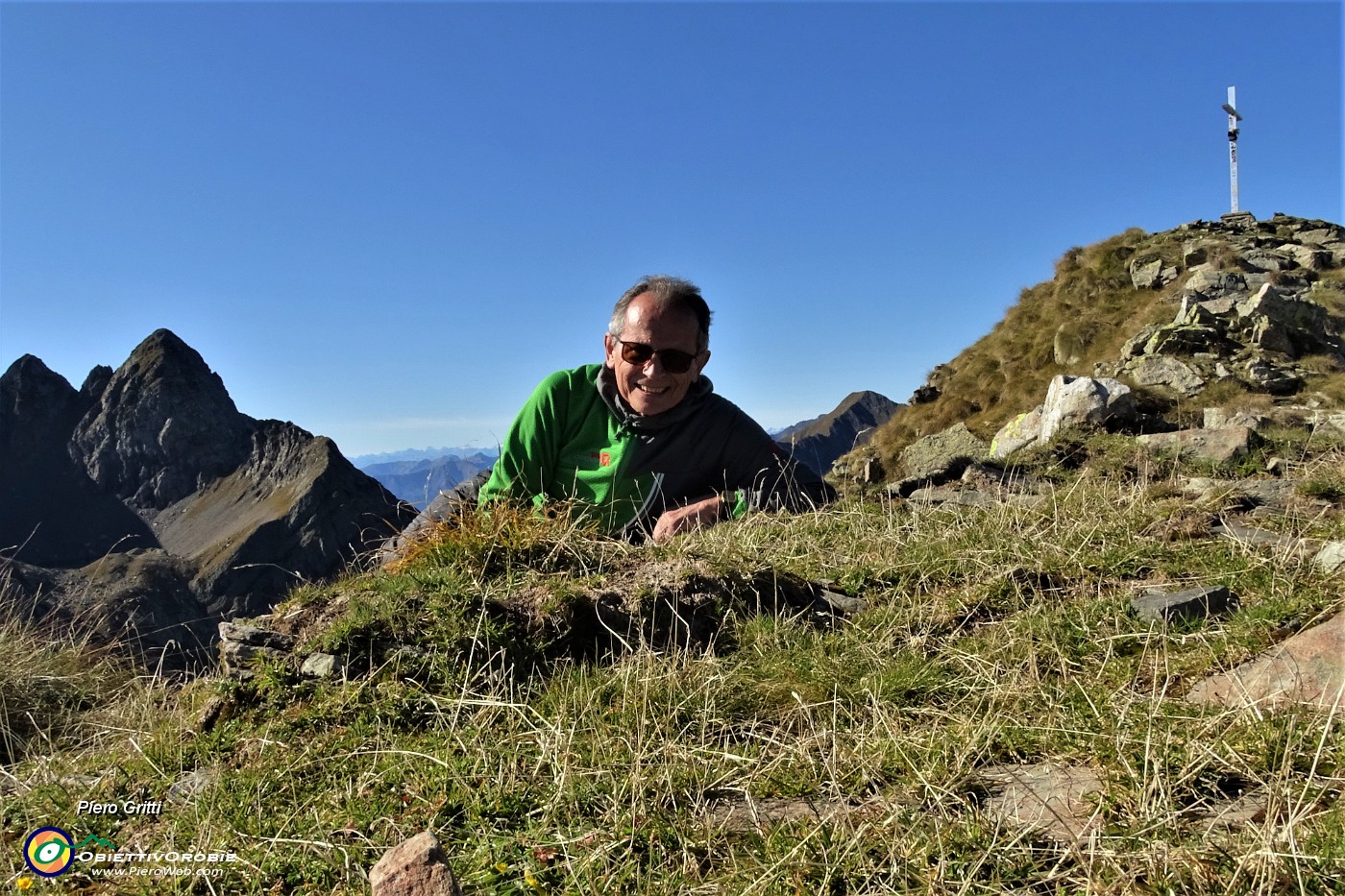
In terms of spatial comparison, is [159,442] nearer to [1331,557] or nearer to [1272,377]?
[1272,377]

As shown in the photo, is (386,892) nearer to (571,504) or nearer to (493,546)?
(493,546)

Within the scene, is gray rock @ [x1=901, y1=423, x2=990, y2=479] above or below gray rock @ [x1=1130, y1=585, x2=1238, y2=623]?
above

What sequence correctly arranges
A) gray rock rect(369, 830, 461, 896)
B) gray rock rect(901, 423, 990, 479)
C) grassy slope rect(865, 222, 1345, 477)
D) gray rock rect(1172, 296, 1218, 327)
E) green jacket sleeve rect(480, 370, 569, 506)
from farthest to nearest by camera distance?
grassy slope rect(865, 222, 1345, 477), gray rock rect(1172, 296, 1218, 327), gray rock rect(901, 423, 990, 479), green jacket sleeve rect(480, 370, 569, 506), gray rock rect(369, 830, 461, 896)

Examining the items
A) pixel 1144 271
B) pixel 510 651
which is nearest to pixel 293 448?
pixel 1144 271

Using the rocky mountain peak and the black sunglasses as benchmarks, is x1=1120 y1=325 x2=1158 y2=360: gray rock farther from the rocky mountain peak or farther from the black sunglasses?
the rocky mountain peak

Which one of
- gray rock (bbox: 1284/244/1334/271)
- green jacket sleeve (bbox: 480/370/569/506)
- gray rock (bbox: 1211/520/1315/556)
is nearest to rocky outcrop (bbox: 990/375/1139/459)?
gray rock (bbox: 1211/520/1315/556)

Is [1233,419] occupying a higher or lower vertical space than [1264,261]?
lower

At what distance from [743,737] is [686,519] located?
7.39 ft

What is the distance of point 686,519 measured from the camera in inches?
202

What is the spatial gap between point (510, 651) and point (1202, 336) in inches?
650

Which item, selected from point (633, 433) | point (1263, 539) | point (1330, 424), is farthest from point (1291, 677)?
point (1330, 424)

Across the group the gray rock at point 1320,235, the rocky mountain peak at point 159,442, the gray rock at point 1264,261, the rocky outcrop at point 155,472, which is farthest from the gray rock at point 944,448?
the rocky mountain peak at point 159,442

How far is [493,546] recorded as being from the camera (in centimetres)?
426

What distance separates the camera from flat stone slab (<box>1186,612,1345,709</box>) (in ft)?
8.58
